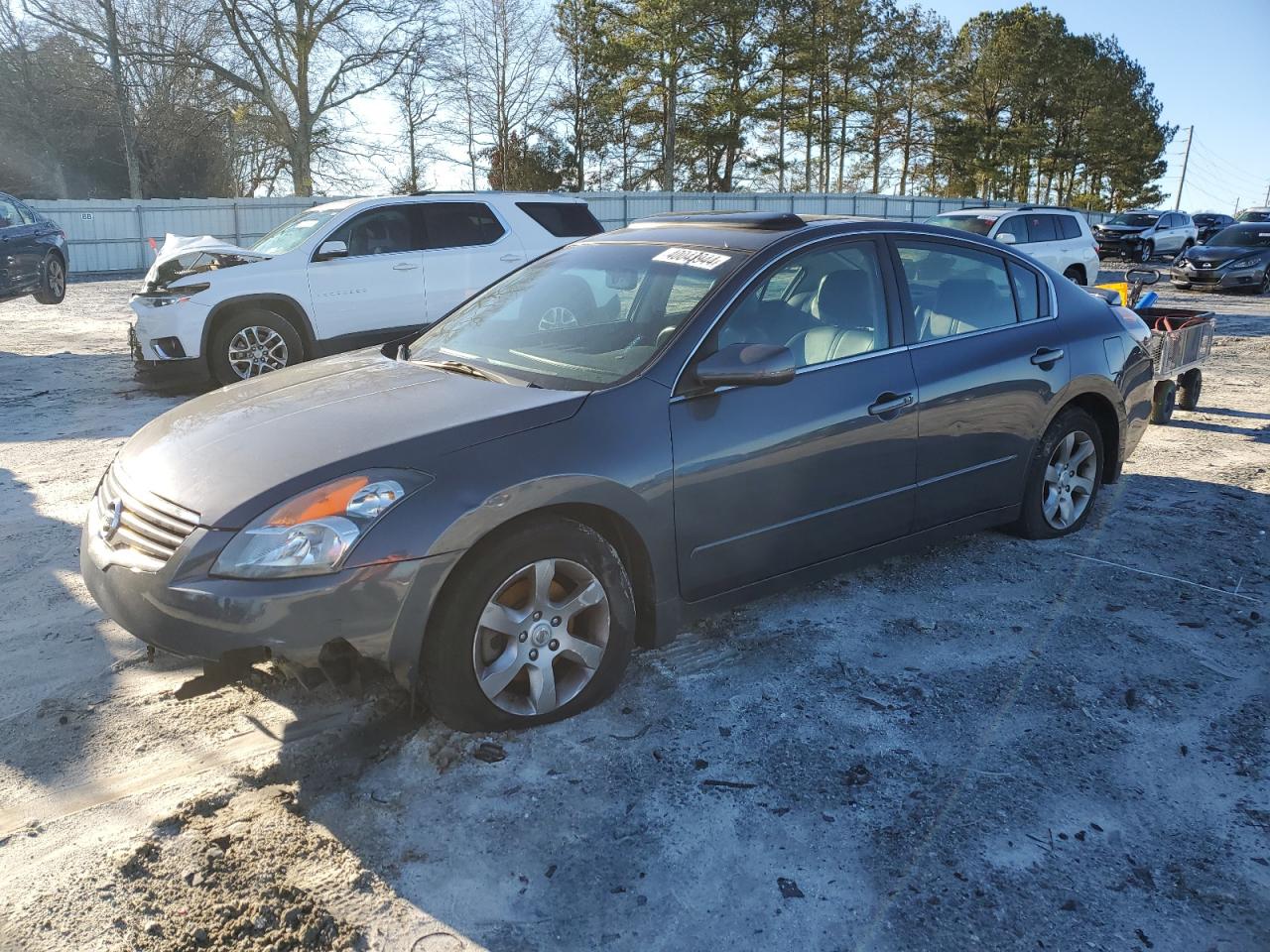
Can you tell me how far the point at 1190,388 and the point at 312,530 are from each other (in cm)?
818

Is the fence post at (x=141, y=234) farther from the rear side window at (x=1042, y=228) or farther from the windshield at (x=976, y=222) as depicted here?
the rear side window at (x=1042, y=228)

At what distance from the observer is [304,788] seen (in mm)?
2938

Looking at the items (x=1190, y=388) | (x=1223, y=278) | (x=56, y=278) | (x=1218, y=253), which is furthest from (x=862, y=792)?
(x=1218, y=253)

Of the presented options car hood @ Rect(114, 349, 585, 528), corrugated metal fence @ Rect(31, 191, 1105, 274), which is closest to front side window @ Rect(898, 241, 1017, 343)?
car hood @ Rect(114, 349, 585, 528)

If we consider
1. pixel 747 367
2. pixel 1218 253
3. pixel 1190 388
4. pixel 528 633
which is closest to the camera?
pixel 528 633

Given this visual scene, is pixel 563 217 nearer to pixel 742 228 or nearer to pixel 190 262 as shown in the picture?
pixel 190 262

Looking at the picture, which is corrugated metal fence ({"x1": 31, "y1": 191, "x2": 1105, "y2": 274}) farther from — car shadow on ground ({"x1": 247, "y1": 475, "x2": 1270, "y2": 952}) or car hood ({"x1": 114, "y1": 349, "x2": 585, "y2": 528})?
car hood ({"x1": 114, "y1": 349, "x2": 585, "y2": 528})

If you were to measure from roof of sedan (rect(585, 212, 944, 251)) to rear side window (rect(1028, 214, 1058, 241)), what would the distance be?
1196cm

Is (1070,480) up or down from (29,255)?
down

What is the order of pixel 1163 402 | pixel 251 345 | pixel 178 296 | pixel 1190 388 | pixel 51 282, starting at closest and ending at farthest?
pixel 1163 402, pixel 1190 388, pixel 178 296, pixel 251 345, pixel 51 282

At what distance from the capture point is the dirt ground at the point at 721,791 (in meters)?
2.44

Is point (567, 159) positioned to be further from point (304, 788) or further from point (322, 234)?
point (304, 788)

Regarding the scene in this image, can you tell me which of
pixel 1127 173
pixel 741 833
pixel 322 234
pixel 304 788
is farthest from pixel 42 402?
pixel 1127 173

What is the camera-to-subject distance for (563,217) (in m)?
10.6
